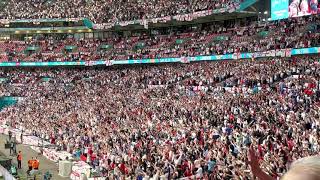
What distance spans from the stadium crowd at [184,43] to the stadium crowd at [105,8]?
2.85m

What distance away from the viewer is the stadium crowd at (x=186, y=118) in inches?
548

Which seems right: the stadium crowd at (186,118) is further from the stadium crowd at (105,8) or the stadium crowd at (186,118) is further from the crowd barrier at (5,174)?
the stadium crowd at (105,8)

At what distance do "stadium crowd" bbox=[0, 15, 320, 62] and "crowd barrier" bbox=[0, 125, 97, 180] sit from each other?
1580cm

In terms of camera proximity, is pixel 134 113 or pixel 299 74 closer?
pixel 299 74

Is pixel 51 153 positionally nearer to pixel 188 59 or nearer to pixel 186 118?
pixel 186 118

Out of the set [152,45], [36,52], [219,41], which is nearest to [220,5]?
[219,41]

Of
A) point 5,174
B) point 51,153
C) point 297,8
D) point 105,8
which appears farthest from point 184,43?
point 5,174

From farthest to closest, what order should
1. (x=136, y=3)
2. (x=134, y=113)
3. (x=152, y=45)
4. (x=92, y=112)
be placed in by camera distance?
(x=136, y=3) → (x=152, y=45) → (x=92, y=112) → (x=134, y=113)

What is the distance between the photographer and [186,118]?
21.7 m

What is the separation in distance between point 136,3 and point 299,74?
32.0 metres

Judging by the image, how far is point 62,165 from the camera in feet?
69.4

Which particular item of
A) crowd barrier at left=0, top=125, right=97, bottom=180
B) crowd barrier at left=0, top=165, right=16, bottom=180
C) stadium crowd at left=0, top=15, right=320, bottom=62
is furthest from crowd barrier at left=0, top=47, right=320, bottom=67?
crowd barrier at left=0, top=165, right=16, bottom=180

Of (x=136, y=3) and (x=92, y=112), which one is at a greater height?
(x=136, y=3)

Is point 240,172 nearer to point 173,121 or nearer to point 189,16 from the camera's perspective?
point 173,121
